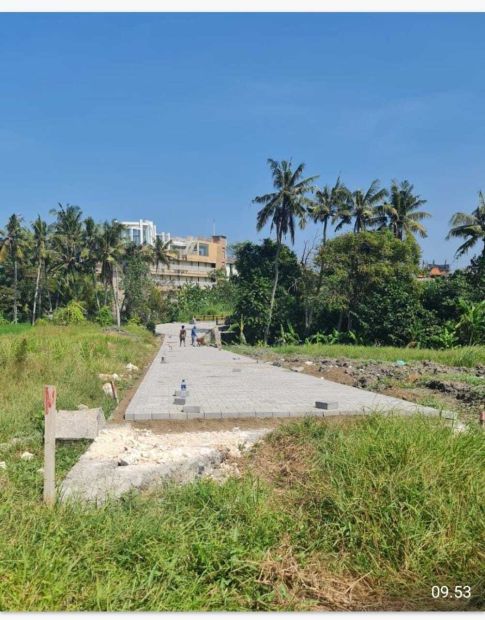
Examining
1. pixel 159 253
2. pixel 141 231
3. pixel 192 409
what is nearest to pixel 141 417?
pixel 192 409

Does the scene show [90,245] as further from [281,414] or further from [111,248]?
[281,414]

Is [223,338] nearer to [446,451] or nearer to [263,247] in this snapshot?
[263,247]

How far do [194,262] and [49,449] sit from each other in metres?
88.3

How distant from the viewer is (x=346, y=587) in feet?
11.2

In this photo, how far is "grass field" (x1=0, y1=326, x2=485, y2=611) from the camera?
3195mm

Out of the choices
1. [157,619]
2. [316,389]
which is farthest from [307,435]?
[316,389]

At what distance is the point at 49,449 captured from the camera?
441 centimetres

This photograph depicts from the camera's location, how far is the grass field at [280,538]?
3.20 metres

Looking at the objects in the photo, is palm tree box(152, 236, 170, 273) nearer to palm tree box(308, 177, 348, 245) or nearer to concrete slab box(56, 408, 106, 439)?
palm tree box(308, 177, 348, 245)

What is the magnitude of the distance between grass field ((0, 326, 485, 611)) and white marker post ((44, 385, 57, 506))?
18 centimetres

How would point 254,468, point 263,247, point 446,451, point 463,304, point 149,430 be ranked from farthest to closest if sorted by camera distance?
point 263,247 → point 463,304 → point 149,430 → point 254,468 → point 446,451

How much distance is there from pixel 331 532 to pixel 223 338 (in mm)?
38323

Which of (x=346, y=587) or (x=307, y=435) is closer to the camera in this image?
(x=346, y=587)

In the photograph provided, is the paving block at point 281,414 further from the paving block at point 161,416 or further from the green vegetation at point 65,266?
the green vegetation at point 65,266
